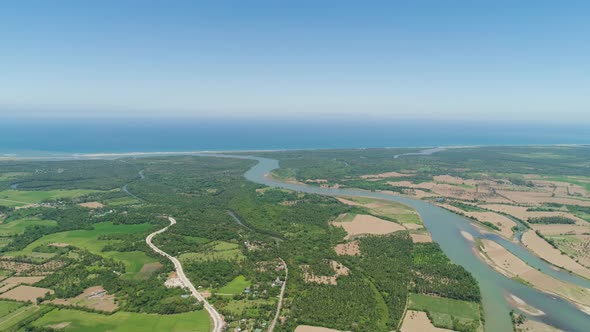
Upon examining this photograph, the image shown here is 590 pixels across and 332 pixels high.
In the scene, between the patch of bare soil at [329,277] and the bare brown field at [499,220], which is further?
the bare brown field at [499,220]

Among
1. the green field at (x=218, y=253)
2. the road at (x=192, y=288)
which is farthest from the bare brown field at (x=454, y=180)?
the road at (x=192, y=288)

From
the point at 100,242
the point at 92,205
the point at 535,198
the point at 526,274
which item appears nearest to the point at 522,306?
the point at 526,274

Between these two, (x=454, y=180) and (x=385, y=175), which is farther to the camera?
(x=385, y=175)

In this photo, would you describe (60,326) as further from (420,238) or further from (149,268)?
(420,238)

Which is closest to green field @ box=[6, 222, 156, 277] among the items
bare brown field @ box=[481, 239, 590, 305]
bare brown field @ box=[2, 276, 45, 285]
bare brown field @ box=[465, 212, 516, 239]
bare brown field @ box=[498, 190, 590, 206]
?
bare brown field @ box=[2, 276, 45, 285]

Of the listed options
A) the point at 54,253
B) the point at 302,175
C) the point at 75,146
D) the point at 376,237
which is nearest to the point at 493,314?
the point at 376,237

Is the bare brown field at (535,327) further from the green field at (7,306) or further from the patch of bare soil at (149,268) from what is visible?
the green field at (7,306)
